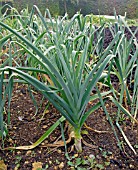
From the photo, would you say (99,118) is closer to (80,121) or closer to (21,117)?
(80,121)

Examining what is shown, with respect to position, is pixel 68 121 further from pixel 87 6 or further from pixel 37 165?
pixel 87 6

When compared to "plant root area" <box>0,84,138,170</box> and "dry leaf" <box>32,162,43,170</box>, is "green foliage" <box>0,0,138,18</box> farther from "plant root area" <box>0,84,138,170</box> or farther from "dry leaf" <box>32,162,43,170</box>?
"dry leaf" <box>32,162,43,170</box>

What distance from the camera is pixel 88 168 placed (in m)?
1.08

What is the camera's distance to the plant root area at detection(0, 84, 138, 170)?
43.9 inches

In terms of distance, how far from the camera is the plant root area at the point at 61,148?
1.12m

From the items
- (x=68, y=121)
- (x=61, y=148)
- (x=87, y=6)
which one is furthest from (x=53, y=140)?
(x=87, y=6)

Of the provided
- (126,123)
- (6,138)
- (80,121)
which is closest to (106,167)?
(80,121)

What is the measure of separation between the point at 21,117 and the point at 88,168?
1.71 ft

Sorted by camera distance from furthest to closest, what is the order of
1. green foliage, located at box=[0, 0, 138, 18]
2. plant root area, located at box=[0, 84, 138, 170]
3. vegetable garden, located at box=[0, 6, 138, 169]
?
green foliage, located at box=[0, 0, 138, 18], plant root area, located at box=[0, 84, 138, 170], vegetable garden, located at box=[0, 6, 138, 169]

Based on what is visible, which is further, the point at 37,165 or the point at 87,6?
the point at 87,6

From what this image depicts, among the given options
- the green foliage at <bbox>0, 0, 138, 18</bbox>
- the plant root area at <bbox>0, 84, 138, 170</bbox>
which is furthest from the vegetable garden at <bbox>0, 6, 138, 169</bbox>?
the green foliage at <bbox>0, 0, 138, 18</bbox>

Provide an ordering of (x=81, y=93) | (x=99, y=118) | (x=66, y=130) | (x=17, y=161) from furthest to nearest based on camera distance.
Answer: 1. (x=99, y=118)
2. (x=66, y=130)
3. (x=17, y=161)
4. (x=81, y=93)

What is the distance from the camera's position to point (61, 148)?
1.19 metres

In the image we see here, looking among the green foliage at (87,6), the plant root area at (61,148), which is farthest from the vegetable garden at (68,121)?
the green foliage at (87,6)
